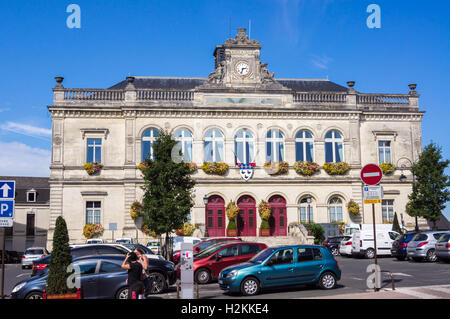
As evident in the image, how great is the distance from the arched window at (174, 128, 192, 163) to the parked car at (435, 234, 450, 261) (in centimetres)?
2040

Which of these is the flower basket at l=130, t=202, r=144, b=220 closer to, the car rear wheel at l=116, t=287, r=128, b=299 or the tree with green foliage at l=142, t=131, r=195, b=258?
the tree with green foliage at l=142, t=131, r=195, b=258

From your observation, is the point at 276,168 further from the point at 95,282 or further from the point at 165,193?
the point at 95,282

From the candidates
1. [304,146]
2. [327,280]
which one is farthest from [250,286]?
[304,146]

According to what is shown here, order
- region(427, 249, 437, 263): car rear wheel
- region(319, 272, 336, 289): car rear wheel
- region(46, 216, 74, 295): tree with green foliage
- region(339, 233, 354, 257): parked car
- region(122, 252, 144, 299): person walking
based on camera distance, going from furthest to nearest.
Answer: region(339, 233, 354, 257): parked car
region(427, 249, 437, 263): car rear wheel
region(319, 272, 336, 289): car rear wheel
region(46, 216, 74, 295): tree with green foliage
region(122, 252, 144, 299): person walking

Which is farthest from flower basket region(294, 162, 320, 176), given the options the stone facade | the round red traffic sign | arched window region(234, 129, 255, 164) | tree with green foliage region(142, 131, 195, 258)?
the round red traffic sign

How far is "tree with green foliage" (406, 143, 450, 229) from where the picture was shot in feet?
122

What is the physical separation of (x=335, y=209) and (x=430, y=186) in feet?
24.3

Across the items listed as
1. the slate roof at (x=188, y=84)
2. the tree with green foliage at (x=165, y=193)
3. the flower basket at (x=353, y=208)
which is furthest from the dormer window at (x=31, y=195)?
the flower basket at (x=353, y=208)

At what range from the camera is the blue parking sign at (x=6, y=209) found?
14047 mm

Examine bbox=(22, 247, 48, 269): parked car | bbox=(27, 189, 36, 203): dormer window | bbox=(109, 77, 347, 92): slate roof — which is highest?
bbox=(109, 77, 347, 92): slate roof
